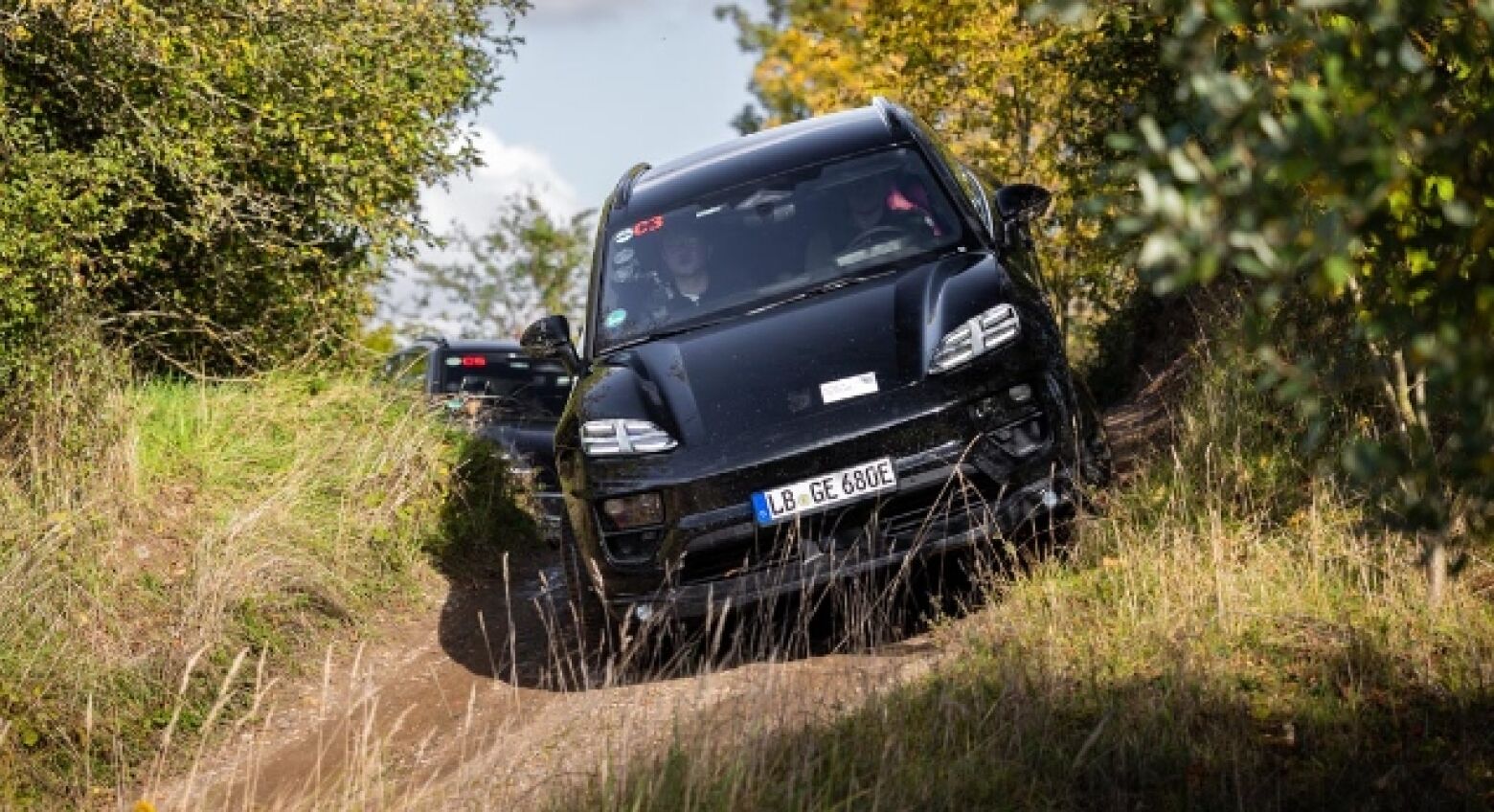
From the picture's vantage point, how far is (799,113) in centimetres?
4462

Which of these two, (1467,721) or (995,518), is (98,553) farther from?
(1467,721)

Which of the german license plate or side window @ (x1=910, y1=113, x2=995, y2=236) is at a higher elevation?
side window @ (x1=910, y1=113, x2=995, y2=236)

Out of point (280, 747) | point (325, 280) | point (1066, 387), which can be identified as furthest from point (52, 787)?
point (325, 280)

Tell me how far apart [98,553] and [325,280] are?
419 centimetres

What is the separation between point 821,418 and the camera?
25.1 ft

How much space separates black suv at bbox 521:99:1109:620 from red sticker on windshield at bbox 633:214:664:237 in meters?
0.41

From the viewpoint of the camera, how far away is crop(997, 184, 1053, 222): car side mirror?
9086mm

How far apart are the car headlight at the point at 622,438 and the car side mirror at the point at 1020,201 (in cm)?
203

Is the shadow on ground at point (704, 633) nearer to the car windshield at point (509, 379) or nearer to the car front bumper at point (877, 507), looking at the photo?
the car front bumper at point (877, 507)

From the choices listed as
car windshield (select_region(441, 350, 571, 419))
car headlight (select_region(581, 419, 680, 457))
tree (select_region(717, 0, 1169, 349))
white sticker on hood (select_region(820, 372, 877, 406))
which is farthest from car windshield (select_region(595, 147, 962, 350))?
tree (select_region(717, 0, 1169, 349))

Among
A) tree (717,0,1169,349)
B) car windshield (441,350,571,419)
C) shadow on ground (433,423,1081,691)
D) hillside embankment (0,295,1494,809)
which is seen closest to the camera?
hillside embankment (0,295,1494,809)

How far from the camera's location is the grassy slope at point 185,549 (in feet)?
28.0

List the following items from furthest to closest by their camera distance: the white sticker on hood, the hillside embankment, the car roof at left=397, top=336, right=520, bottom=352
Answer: the car roof at left=397, top=336, right=520, bottom=352
the white sticker on hood
the hillside embankment

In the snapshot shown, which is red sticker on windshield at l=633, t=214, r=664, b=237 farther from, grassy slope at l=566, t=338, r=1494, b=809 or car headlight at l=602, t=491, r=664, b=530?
grassy slope at l=566, t=338, r=1494, b=809
